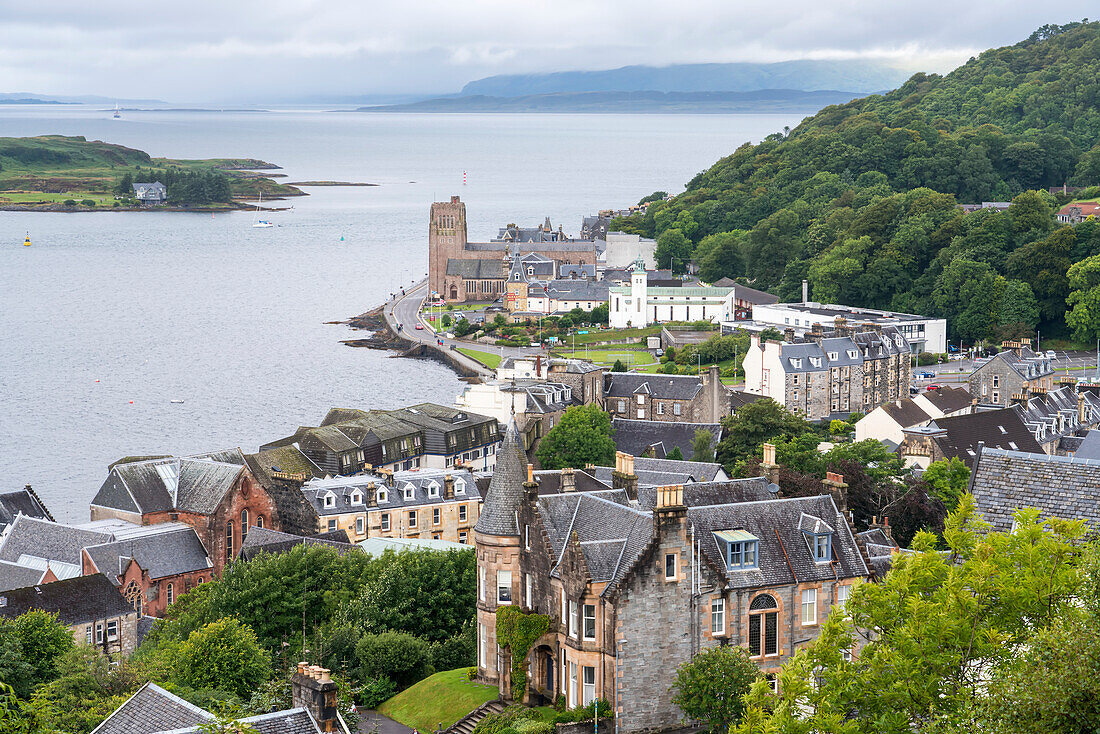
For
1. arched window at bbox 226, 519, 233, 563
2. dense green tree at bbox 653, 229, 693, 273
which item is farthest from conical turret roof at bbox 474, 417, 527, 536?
dense green tree at bbox 653, 229, 693, 273

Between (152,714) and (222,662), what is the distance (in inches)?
503

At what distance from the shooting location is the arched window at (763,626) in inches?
1462

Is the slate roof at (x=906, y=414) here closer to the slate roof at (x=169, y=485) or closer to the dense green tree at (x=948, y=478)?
the dense green tree at (x=948, y=478)

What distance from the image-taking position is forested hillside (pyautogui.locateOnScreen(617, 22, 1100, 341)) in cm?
13200

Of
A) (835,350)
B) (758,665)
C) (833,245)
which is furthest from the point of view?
(833,245)

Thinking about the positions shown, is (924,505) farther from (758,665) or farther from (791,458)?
(758,665)

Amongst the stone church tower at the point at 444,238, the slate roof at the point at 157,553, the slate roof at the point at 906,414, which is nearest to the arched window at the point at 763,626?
the slate roof at the point at 157,553

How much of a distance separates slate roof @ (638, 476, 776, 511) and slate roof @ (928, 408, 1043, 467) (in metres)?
28.9

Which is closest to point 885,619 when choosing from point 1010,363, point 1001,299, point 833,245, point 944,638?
point 944,638

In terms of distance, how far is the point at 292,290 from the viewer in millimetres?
182250

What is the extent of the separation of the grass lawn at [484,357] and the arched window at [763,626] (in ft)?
273

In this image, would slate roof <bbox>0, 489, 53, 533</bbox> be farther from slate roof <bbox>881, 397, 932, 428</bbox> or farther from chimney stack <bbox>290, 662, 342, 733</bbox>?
slate roof <bbox>881, 397, 932, 428</bbox>

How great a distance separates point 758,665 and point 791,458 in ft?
97.5

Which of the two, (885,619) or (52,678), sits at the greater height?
(885,619)
